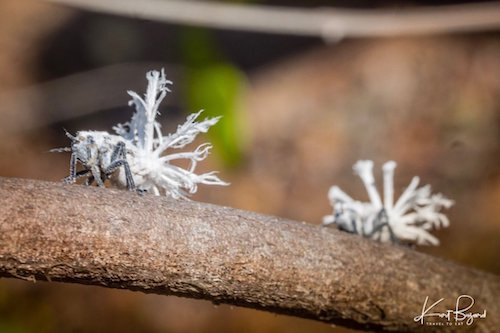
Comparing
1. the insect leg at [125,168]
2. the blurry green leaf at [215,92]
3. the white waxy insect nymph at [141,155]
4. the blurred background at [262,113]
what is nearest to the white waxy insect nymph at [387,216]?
the white waxy insect nymph at [141,155]

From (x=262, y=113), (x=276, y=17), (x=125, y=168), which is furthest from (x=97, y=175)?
(x=262, y=113)

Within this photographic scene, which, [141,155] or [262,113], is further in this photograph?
[262,113]

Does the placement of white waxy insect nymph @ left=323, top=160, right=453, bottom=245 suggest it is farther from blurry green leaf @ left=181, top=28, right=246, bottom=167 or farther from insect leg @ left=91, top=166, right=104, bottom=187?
blurry green leaf @ left=181, top=28, right=246, bottom=167

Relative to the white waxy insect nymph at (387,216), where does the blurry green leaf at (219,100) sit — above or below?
above
